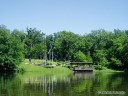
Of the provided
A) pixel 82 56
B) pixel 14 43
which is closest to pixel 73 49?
pixel 82 56

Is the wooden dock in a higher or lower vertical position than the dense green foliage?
lower

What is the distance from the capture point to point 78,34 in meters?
144

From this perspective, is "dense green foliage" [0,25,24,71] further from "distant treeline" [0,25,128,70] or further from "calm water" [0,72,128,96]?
→ "calm water" [0,72,128,96]

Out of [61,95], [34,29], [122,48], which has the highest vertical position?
[34,29]

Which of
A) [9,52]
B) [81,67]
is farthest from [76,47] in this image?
[9,52]

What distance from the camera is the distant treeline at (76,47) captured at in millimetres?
96375

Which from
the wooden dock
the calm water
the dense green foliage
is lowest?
the calm water

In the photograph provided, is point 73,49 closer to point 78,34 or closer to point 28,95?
point 78,34

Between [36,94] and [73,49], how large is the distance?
103 metres

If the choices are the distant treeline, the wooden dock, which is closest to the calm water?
the distant treeline

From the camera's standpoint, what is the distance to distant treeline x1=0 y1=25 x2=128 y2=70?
96.4 meters

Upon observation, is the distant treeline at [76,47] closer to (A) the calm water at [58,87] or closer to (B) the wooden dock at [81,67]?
(B) the wooden dock at [81,67]

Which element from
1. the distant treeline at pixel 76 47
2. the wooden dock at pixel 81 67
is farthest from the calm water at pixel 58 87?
the wooden dock at pixel 81 67

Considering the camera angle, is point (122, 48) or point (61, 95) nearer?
point (61, 95)
